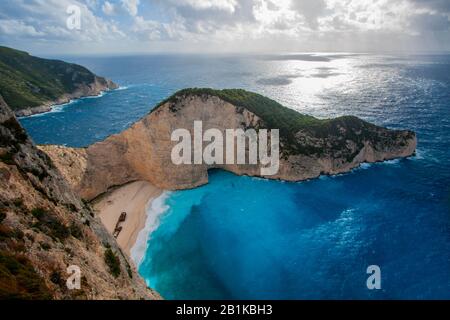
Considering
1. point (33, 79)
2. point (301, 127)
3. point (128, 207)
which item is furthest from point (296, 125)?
point (33, 79)

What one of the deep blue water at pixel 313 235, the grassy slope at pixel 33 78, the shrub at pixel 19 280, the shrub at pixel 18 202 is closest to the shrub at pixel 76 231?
the shrub at pixel 18 202

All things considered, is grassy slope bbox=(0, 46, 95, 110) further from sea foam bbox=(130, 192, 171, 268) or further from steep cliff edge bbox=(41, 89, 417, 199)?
sea foam bbox=(130, 192, 171, 268)

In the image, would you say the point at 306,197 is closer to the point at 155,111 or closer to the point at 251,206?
the point at 251,206

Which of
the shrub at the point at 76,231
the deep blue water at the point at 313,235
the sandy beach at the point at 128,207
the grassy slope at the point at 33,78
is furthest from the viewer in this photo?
the grassy slope at the point at 33,78

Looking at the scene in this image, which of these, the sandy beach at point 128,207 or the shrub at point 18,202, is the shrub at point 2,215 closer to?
the shrub at point 18,202

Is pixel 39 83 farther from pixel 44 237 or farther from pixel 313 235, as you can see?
pixel 44 237


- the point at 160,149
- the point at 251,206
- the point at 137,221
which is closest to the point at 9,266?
the point at 137,221

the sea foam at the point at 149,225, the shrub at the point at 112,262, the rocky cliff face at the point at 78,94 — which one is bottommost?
the sea foam at the point at 149,225
